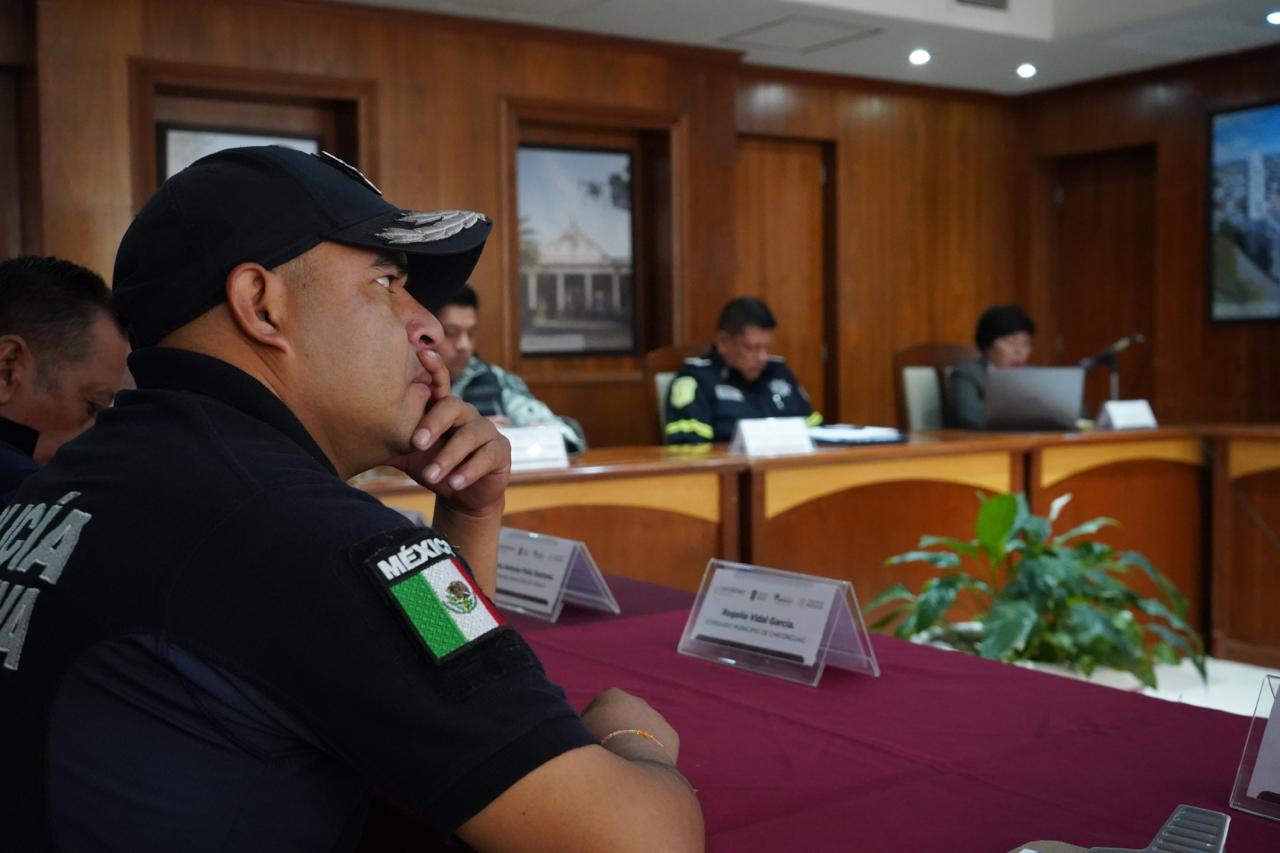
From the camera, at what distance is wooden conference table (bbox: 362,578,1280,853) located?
842mm

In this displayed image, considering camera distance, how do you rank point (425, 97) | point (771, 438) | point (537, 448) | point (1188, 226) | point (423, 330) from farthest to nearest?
point (1188, 226) → point (425, 97) → point (771, 438) → point (537, 448) → point (423, 330)

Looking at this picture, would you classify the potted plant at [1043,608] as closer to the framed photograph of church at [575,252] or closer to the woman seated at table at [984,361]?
the woman seated at table at [984,361]

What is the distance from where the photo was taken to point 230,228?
2.67ft

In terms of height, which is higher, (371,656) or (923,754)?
(371,656)

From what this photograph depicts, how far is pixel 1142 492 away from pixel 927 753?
367 centimetres

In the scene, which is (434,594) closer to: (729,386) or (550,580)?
(550,580)

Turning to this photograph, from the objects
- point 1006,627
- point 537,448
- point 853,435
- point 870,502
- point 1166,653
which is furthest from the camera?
point 853,435

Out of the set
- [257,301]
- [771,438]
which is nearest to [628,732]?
[257,301]

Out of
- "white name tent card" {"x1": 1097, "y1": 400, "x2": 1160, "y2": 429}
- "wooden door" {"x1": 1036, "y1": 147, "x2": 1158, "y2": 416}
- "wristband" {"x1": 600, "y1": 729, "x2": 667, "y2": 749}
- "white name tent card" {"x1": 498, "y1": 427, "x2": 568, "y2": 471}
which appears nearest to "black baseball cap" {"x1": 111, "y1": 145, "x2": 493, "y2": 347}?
"wristband" {"x1": 600, "y1": 729, "x2": 667, "y2": 749}

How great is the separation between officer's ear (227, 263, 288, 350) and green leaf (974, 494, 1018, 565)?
8.23ft

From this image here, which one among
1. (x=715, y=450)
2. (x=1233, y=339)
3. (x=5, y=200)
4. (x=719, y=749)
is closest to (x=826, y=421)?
(x=1233, y=339)

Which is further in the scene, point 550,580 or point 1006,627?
point 1006,627

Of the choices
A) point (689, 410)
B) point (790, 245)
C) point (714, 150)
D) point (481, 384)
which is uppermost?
point (714, 150)

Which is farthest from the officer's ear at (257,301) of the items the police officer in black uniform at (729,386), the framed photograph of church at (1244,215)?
the framed photograph of church at (1244,215)
